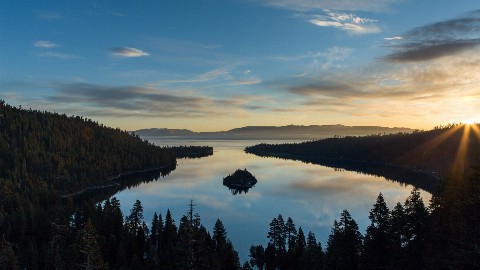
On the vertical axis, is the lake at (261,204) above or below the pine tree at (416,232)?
below

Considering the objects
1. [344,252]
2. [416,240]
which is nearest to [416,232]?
[416,240]

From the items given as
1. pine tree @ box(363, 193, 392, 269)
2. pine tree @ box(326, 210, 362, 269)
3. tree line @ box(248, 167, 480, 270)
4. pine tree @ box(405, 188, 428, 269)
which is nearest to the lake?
tree line @ box(248, 167, 480, 270)

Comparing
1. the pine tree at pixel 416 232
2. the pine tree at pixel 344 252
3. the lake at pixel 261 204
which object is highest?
the pine tree at pixel 416 232

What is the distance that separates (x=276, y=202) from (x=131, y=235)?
85326 mm

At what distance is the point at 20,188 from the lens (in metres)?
155

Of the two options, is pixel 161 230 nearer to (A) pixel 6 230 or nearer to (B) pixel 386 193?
(A) pixel 6 230

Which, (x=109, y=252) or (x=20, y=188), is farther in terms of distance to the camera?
(x=20, y=188)

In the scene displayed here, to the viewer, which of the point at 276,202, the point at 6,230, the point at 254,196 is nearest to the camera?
the point at 6,230

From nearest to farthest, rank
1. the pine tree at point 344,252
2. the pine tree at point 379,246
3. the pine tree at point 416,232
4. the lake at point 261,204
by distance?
1. the pine tree at point 416,232
2. the pine tree at point 379,246
3. the pine tree at point 344,252
4. the lake at point 261,204

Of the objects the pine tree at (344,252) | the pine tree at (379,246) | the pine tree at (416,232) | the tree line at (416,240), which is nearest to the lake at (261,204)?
the tree line at (416,240)

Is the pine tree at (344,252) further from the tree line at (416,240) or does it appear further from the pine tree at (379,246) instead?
the pine tree at (379,246)

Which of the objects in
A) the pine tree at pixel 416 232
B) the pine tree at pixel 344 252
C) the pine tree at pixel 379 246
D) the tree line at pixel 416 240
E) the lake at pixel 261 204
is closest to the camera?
the tree line at pixel 416 240

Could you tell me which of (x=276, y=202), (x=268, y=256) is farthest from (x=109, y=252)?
(x=276, y=202)

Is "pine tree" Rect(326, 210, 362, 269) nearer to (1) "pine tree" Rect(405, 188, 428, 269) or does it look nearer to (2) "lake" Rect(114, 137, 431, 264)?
(1) "pine tree" Rect(405, 188, 428, 269)
